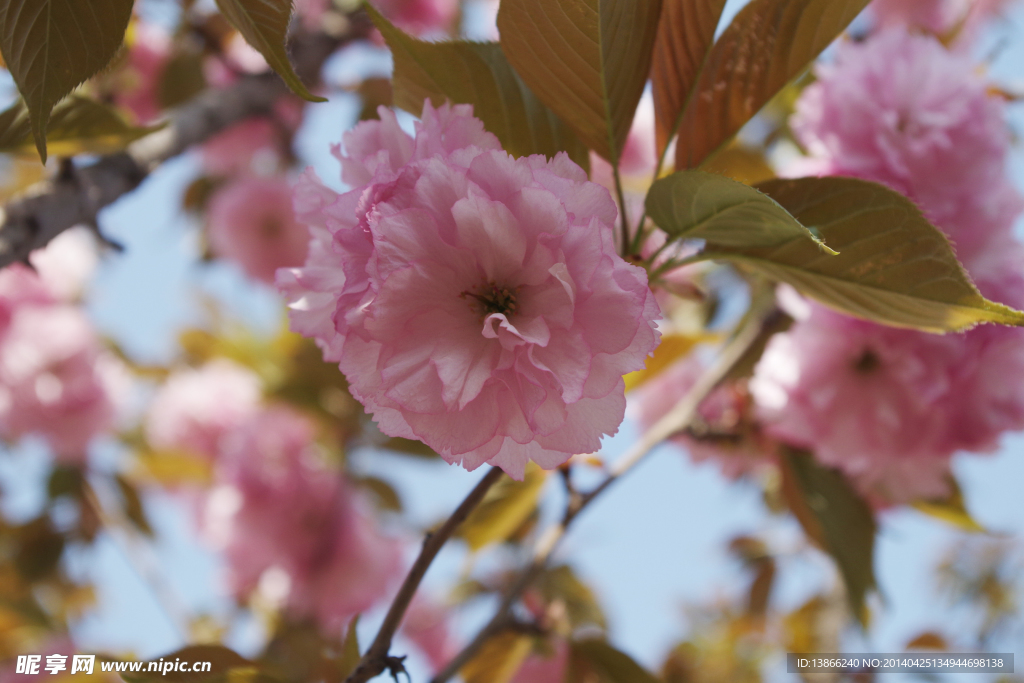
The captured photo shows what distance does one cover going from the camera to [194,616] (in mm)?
1545

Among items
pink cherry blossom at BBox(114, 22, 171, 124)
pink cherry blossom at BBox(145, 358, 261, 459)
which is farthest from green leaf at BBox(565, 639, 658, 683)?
pink cherry blossom at BBox(114, 22, 171, 124)

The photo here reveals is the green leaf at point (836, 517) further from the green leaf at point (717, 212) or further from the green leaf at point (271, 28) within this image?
the green leaf at point (271, 28)

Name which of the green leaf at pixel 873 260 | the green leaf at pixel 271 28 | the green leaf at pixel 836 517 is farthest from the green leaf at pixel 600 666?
the green leaf at pixel 271 28

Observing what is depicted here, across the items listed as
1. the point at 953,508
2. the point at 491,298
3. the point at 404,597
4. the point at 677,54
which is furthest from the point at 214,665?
the point at 953,508

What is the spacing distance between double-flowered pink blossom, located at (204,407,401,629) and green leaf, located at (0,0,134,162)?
1.14 m

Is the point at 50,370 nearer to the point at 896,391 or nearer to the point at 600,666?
the point at 600,666

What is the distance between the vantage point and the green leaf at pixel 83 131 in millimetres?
653

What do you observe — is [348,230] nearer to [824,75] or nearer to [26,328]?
[824,75]

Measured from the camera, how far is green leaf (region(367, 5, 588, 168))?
19.8 inches

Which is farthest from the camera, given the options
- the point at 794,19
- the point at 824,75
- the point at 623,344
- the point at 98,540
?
the point at 98,540

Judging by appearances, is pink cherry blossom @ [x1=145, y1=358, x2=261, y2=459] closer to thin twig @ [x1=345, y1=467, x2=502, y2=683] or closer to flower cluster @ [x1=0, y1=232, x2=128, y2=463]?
flower cluster @ [x1=0, y1=232, x2=128, y2=463]

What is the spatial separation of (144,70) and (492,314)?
175cm

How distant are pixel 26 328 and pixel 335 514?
825mm

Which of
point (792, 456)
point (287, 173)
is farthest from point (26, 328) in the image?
point (792, 456)
